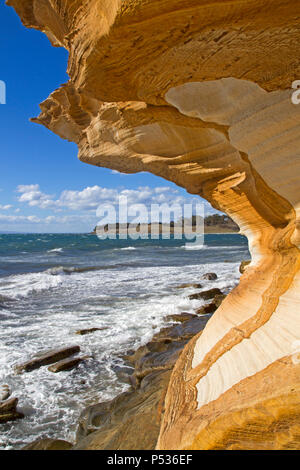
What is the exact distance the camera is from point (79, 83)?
7.12 feet

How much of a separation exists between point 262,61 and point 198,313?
683cm

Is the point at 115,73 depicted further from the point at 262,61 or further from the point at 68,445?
the point at 68,445

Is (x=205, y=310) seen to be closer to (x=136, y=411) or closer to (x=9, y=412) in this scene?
(x=136, y=411)

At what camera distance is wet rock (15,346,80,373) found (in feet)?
15.9

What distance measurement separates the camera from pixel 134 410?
3.33 m

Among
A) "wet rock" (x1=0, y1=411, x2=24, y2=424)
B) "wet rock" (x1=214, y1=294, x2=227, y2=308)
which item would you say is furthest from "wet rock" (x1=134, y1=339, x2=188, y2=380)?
"wet rock" (x1=214, y1=294, x2=227, y2=308)

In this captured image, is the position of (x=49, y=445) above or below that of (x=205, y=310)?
below

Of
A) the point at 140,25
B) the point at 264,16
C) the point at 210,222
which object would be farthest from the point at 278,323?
the point at 210,222

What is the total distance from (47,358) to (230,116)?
462 centimetres

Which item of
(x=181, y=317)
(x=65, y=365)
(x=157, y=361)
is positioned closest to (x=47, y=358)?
(x=65, y=365)

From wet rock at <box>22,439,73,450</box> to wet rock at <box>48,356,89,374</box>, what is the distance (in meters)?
1.63

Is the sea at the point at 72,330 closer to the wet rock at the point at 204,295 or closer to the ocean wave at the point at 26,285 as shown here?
the ocean wave at the point at 26,285

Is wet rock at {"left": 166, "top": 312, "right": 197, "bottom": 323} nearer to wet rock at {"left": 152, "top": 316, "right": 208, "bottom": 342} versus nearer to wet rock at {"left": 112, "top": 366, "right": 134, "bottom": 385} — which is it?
wet rock at {"left": 152, "top": 316, "right": 208, "bottom": 342}

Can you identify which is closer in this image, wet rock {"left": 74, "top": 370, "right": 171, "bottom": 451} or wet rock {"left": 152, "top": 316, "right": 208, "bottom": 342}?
wet rock {"left": 74, "top": 370, "right": 171, "bottom": 451}
